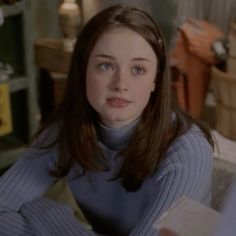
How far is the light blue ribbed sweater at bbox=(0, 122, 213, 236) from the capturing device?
97cm

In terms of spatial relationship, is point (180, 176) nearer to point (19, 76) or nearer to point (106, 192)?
point (106, 192)

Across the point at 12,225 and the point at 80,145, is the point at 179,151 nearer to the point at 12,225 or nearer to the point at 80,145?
the point at 80,145

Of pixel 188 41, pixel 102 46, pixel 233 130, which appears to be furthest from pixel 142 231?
pixel 188 41

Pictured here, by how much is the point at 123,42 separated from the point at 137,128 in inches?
7.6

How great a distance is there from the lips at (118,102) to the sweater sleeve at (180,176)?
0.47ft

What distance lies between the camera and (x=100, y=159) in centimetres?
109

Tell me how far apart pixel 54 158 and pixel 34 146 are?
5 cm

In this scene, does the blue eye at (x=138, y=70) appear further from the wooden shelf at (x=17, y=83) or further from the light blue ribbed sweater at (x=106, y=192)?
the wooden shelf at (x=17, y=83)

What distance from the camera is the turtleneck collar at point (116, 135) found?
41.0 inches

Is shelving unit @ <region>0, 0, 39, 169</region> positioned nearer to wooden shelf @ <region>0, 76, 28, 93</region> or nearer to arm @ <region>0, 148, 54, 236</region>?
wooden shelf @ <region>0, 76, 28, 93</region>

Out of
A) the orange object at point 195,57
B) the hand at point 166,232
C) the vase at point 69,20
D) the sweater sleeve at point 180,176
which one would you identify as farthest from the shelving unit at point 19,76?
the hand at point 166,232

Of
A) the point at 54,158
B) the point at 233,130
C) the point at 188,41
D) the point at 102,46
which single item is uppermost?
the point at 102,46

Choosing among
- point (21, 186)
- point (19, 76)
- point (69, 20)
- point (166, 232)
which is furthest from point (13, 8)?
point (166, 232)

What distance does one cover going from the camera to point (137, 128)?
1.05 meters
